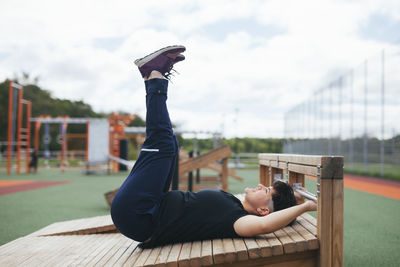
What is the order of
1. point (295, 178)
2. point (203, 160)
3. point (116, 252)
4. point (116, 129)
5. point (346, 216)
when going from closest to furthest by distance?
1. point (116, 252)
2. point (295, 178)
3. point (346, 216)
4. point (203, 160)
5. point (116, 129)

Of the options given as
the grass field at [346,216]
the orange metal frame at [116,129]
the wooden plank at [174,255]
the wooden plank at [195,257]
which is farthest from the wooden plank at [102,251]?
the orange metal frame at [116,129]

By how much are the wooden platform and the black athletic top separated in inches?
2.6

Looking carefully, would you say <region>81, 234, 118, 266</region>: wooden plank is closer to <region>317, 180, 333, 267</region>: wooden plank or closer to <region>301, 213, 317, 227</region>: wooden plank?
<region>317, 180, 333, 267</region>: wooden plank

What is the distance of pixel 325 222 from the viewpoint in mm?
2141

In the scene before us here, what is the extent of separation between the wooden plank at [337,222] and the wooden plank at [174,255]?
0.94 meters

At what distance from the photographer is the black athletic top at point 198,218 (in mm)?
2418

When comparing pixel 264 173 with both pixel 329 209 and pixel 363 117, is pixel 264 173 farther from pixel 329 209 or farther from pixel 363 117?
pixel 363 117

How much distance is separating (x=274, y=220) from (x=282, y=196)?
294 millimetres

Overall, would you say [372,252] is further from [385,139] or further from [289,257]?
[385,139]

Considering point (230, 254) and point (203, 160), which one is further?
point (203, 160)

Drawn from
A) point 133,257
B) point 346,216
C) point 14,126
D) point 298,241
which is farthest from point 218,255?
point 14,126

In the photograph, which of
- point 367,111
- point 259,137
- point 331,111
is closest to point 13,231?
point 367,111

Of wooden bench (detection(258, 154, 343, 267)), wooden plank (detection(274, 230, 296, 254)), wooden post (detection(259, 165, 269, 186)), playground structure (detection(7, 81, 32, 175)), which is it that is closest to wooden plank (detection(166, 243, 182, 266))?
A: wooden plank (detection(274, 230, 296, 254))

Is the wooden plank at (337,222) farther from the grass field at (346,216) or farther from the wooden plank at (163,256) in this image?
the wooden plank at (163,256)
